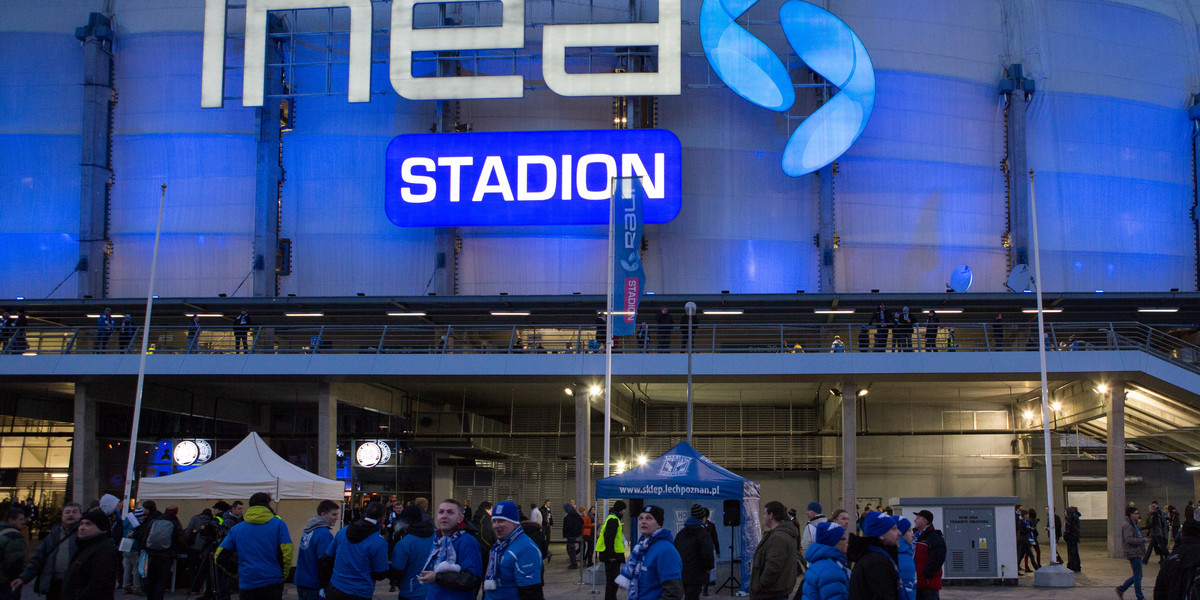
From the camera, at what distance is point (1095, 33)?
3591 centimetres

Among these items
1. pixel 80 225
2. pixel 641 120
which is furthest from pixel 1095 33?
pixel 80 225

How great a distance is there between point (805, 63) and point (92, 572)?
91.8 feet

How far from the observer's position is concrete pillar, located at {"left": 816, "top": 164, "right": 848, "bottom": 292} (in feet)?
109

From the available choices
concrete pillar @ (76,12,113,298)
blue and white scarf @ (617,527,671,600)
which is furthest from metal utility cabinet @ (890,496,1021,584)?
concrete pillar @ (76,12,113,298)

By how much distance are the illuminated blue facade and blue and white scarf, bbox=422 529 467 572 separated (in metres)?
25.6

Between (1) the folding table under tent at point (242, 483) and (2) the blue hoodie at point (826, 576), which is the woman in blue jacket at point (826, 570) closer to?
(2) the blue hoodie at point (826, 576)

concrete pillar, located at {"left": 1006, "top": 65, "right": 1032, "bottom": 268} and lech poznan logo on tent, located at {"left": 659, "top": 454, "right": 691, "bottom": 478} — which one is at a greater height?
concrete pillar, located at {"left": 1006, "top": 65, "right": 1032, "bottom": 268}

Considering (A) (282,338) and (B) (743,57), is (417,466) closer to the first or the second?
(A) (282,338)

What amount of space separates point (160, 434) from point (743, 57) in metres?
23.1

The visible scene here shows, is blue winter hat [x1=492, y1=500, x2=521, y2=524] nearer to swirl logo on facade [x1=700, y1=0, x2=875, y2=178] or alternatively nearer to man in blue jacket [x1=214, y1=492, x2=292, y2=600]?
man in blue jacket [x1=214, y1=492, x2=292, y2=600]

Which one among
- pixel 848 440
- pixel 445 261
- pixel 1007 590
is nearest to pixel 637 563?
pixel 1007 590

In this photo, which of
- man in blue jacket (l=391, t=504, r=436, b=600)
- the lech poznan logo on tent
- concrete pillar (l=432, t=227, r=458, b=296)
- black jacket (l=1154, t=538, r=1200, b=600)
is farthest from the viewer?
concrete pillar (l=432, t=227, r=458, b=296)

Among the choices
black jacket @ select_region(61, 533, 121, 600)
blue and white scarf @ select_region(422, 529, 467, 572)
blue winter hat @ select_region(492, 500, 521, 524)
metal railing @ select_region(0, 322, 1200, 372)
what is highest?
metal railing @ select_region(0, 322, 1200, 372)

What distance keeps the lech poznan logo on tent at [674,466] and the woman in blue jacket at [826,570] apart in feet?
33.1
